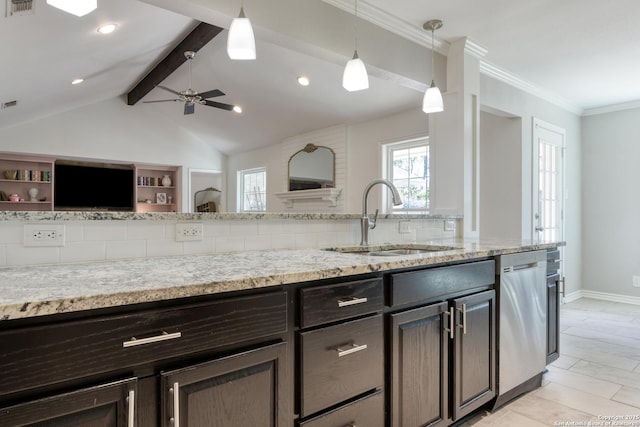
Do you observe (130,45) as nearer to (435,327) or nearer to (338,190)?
(338,190)

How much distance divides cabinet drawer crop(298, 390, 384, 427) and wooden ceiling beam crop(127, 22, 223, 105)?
3.59 metres

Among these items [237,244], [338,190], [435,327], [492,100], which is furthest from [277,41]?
[338,190]

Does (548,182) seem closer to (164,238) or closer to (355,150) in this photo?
(355,150)

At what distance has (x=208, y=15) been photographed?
1.76m

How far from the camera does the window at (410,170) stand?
4.27 metres

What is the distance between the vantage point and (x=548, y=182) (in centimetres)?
427

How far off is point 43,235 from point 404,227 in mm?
2009

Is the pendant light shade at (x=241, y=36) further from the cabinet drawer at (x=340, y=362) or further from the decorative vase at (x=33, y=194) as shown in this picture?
the decorative vase at (x=33, y=194)

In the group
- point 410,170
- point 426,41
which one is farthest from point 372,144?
point 426,41

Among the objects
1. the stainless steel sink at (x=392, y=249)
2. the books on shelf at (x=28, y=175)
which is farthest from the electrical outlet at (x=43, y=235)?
the books on shelf at (x=28, y=175)

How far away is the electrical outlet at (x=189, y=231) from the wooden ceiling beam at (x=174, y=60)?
279 cm

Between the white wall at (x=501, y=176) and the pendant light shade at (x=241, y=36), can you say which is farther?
the white wall at (x=501, y=176)

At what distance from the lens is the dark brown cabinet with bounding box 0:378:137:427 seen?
711 millimetres

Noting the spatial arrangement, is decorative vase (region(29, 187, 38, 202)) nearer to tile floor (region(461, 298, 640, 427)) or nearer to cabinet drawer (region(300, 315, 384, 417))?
cabinet drawer (region(300, 315, 384, 417))
